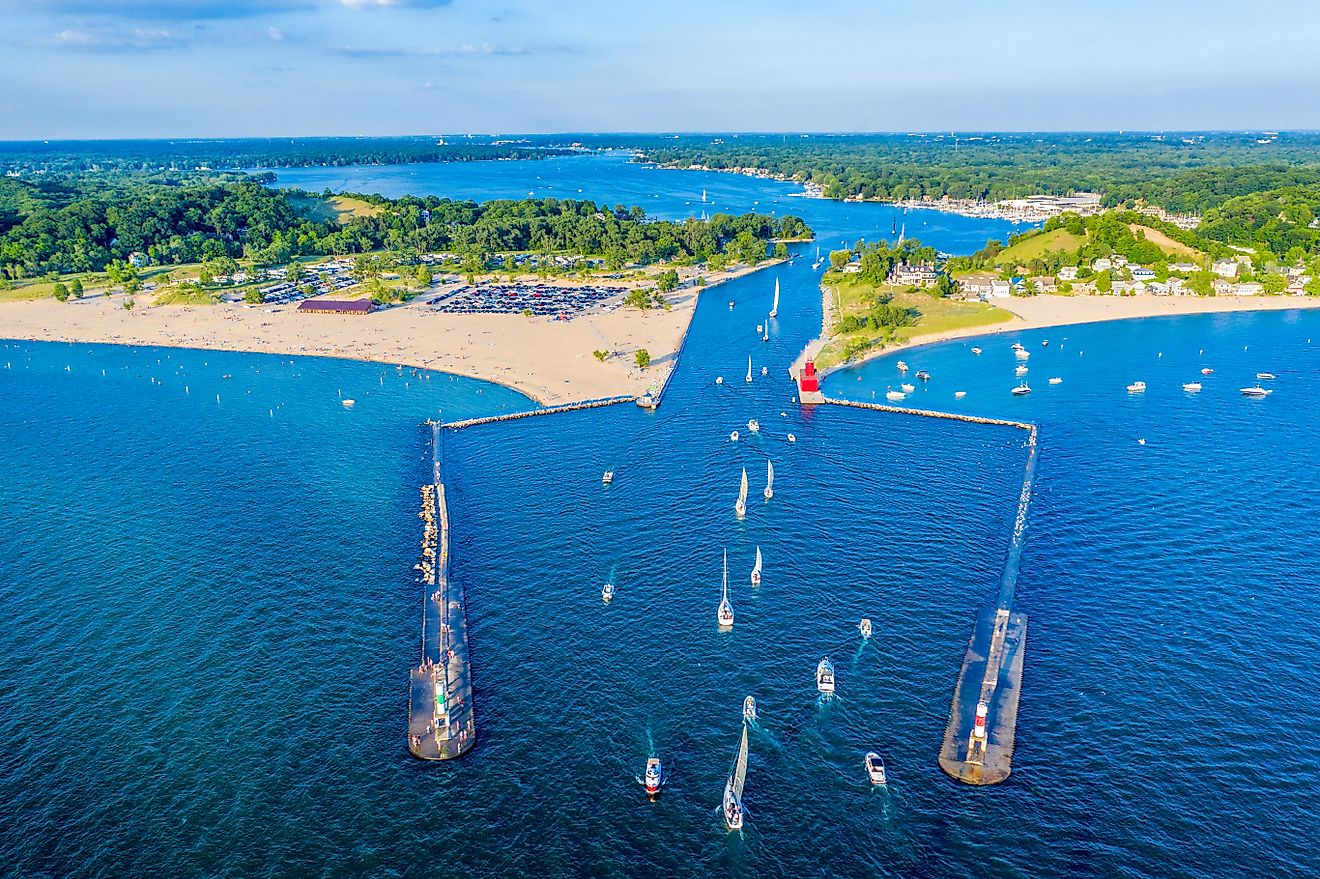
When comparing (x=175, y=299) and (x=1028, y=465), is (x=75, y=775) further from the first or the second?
(x=175, y=299)

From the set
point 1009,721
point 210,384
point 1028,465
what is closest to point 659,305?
point 210,384

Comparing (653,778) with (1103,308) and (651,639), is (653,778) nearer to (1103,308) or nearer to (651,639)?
(651,639)

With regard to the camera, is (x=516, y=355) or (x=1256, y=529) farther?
(x=516, y=355)

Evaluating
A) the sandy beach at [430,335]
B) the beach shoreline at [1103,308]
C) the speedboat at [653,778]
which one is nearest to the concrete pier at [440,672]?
the speedboat at [653,778]

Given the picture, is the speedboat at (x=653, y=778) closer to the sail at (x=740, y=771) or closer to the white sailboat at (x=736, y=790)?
the white sailboat at (x=736, y=790)

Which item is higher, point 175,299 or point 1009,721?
point 175,299

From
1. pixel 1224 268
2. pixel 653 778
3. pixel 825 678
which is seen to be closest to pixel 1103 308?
pixel 1224 268
